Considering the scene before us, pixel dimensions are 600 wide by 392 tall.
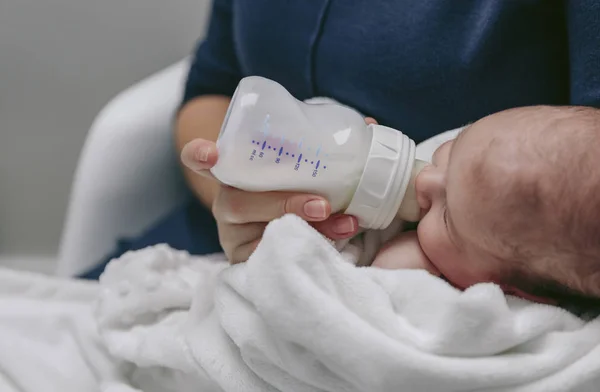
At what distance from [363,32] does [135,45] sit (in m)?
0.62

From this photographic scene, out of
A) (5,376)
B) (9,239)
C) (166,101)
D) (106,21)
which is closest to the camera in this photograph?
(5,376)

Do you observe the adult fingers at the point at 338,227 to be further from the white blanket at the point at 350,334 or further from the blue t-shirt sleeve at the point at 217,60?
the blue t-shirt sleeve at the point at 217,60

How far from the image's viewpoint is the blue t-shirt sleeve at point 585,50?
57cm

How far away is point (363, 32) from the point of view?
0.70 m

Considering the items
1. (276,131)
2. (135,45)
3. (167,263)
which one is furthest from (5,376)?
(135,45)

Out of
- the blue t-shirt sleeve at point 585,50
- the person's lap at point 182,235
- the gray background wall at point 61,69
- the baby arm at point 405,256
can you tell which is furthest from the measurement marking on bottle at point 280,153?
the gray background wall at point 61,69

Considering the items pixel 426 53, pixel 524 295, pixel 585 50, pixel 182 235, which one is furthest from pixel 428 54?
pixel 182 235

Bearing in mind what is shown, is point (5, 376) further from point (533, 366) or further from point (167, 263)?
point (533, 366)

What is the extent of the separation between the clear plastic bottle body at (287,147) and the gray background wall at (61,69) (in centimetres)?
67

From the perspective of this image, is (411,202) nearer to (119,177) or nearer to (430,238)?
(430,238)

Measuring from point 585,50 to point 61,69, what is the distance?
93 cm

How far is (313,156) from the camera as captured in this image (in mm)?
534

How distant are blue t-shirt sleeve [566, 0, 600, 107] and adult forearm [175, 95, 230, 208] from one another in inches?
15.4

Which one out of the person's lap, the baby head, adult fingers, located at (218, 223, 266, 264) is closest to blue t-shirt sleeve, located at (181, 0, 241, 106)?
the person's lap
